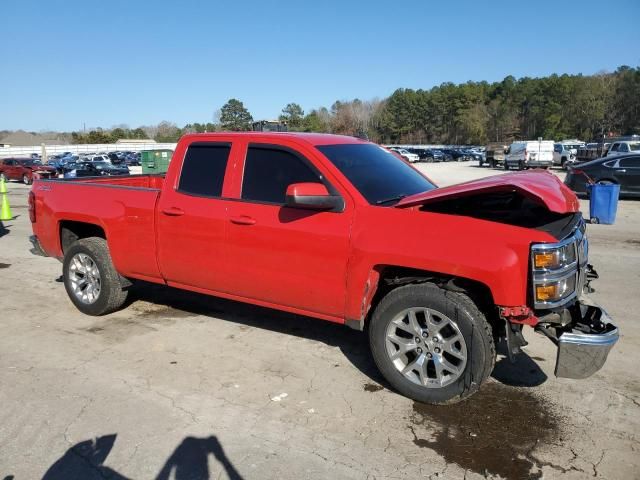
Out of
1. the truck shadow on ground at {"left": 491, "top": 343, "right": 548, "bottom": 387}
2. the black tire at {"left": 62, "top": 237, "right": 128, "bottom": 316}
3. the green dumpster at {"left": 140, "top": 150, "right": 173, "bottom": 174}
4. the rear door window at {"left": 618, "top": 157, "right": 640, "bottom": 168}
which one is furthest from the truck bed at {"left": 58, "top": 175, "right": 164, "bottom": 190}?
the green dumpster at {"left": 140, "top": 150, "right": 173, "bottom": 174}

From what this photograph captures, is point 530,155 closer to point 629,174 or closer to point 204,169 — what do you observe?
point 629,174

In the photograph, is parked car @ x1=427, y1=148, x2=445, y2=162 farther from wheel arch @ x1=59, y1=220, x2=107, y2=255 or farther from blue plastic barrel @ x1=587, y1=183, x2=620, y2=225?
wheel arch @ x1=59, y1=220, x2=107, y2=255

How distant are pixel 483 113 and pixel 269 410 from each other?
114 m

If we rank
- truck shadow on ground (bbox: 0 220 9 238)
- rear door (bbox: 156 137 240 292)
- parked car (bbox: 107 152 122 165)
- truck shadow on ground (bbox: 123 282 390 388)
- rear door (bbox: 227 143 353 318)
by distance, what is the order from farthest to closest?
parked car (bbox: 107 152 122 165) → truck shadow on ground (bbox: 0 220 9 238) → truck shadow on ground (bbox: 123 282 390 388) → rear door (bbox: 156 137 240 292) → rear door (bbox: 227 143 353 318)

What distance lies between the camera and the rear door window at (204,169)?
459 cm

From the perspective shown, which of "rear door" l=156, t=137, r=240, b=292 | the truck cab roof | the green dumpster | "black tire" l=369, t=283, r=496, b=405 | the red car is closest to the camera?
"black tire" l=369, t=283, r=496, b=405

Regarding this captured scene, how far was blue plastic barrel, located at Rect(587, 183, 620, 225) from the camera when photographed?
1244 cm

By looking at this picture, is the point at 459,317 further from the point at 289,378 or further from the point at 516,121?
the point at 516,121

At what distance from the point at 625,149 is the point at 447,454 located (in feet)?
107

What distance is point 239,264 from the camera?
440 cm

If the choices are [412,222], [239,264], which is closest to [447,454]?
[412,222]

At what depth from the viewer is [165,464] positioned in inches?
121

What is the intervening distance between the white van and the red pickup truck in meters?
32.1

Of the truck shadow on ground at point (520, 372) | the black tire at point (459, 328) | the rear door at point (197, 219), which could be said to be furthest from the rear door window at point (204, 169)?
the truck shadow on ground at point (520, 372)
